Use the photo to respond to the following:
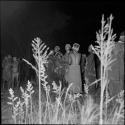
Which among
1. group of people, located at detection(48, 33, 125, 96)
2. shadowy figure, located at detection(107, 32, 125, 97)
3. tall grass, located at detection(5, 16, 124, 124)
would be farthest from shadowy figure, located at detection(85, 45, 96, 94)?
tall grass, located at detection(5, 16, 124, 124)

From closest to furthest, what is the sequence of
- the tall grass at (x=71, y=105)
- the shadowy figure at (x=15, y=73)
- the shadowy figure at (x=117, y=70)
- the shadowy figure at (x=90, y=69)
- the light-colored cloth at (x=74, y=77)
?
the tall grass at (x=71, y=105), the shadowy figure at (x=117, y=70), the shadowy figure at (x=90, y=69), the light-colored cloth at (x=74, y=77), the shadowy figure at (x=15, y=73)

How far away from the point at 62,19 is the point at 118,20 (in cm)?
214

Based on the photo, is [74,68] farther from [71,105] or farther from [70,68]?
[71,105]

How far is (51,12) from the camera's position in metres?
14.5

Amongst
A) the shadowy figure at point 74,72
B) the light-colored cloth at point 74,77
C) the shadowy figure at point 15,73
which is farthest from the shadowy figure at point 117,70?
the shadowy figure at point 15,73

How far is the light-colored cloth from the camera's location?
31.7ft

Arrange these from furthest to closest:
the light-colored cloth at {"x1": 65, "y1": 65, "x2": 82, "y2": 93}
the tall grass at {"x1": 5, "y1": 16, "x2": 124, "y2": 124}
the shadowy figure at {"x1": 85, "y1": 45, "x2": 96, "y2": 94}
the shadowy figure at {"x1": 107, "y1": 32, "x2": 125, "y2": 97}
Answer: the light-colored cloth at {"x1": 65, "y1": 65, "x2": 82, "y2": 93}, the shadowy figure at {"x1": 85, "y1": 45, "x2": 96, "y2": 94}, the shadowy figure at {"x1": 107, "y1": 32, "x2": 125, "y2": 97}, the tall grass at {"x1": 5, "y1": 16, "x2": 124, "y2": 124}

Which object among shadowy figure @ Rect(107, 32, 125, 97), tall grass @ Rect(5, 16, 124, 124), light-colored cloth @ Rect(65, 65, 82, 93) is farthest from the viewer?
light-colored cloth @ Rect(65, 65, 82, 93)

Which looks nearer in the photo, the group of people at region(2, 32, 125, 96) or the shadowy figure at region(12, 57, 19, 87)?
the group of people at region(2, 32, 125, 96)

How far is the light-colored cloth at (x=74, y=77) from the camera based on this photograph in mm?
9664

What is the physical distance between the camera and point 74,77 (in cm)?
976

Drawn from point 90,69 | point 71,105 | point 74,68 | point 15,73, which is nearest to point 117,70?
point 90,69

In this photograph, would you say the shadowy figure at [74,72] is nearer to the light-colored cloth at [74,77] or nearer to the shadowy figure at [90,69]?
the light-colored cloth at [74,77]

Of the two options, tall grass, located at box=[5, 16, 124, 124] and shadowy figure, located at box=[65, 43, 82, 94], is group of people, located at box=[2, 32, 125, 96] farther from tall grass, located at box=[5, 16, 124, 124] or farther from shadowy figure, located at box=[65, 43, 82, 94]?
tall grass, located at box=[5, 16, 124, 124]
